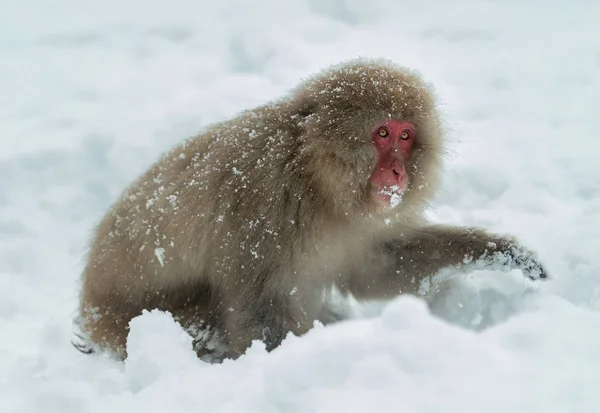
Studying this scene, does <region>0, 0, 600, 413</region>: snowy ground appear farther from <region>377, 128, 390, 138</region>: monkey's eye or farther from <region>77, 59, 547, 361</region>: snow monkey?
<region>377, 128, 390, 138</region>: monkey's eye

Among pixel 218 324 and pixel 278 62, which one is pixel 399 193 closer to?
pixel 218 324

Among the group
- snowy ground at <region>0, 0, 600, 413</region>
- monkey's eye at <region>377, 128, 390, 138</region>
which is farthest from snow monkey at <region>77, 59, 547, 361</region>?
snowy ground at <region>0, 0, 600, 413</region>

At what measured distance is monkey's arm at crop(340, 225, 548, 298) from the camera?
3.74 meters

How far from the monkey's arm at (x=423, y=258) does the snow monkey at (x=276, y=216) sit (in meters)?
0.01

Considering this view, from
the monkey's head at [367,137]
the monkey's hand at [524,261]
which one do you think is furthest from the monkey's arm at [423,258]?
the monkey's head at [367,137]

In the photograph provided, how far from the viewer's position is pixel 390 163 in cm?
327

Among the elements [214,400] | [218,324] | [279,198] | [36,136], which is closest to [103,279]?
[218,324]

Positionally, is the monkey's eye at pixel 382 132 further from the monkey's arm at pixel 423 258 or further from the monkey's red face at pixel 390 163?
the monkey's arm at pixel 423 258

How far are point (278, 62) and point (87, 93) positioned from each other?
6.27 ft

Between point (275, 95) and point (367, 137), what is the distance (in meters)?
3.32

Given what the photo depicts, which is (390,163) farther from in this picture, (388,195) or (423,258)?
(423,258)

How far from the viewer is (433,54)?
698cm

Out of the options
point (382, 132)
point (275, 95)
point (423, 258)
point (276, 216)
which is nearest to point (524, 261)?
point (423, 258)

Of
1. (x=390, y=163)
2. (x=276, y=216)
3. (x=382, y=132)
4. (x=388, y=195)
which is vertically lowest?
(x=276, y=216)
